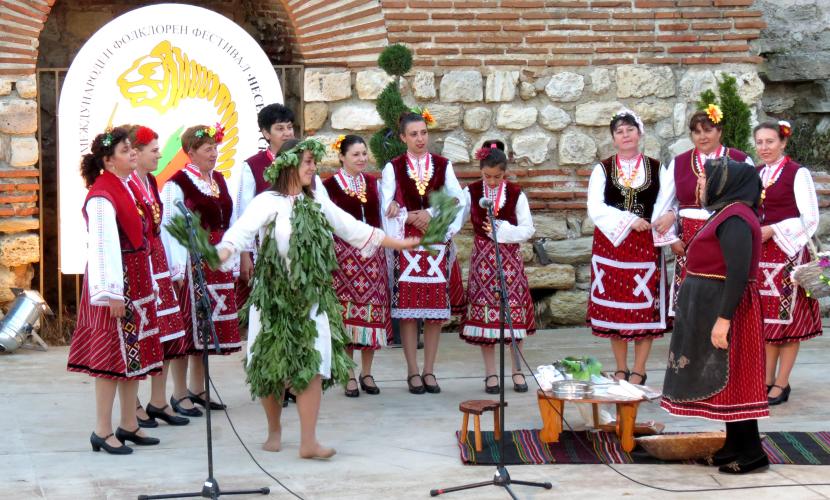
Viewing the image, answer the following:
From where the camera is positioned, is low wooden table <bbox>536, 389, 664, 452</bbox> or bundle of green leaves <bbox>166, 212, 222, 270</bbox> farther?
low wooden table <bbox>536, 389, 664, 452</bbox>

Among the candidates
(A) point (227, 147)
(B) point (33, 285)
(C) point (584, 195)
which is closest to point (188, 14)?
(A) point (227, 147)

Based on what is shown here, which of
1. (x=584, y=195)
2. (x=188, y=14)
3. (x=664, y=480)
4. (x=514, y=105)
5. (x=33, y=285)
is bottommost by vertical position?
(x=664, y=480)

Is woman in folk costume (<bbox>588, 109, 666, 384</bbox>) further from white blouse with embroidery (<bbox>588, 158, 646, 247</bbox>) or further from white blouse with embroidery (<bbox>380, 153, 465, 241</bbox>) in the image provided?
white blouse with embroidery (<bbox>380, 153, 465, 241</bbox>)

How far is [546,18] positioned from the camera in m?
9.41

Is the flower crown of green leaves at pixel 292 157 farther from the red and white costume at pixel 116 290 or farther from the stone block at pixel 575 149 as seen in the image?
the stone block at pixel 575 149

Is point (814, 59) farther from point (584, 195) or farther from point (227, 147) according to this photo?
point (227, 147)

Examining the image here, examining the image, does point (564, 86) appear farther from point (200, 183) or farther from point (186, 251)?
point (186, 251)

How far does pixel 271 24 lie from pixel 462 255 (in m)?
2.53

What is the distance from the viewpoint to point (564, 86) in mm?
9445

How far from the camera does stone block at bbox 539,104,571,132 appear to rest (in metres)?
9.45

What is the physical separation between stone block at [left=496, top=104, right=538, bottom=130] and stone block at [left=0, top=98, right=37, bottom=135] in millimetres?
3410

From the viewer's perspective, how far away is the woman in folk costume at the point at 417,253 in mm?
7355

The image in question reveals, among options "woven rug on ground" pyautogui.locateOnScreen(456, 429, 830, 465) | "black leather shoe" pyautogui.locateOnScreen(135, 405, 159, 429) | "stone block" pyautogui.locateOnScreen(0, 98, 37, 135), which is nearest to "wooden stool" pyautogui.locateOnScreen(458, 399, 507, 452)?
"woven rug on ground" pyautogui.locateOnScreen(456, 429, 830, 465)

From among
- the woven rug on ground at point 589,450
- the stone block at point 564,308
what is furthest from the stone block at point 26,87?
the woven rug on ground at point 589,450
